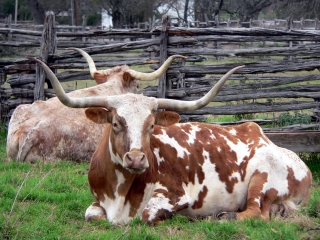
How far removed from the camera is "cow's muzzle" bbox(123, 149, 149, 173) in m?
4.15

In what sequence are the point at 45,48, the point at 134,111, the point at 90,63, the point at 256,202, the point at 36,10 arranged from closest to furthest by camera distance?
the point at 134,111
the point at 256,202
the point at 90,63
the point at 45,48
the point at 36,10

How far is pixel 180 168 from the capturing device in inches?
200

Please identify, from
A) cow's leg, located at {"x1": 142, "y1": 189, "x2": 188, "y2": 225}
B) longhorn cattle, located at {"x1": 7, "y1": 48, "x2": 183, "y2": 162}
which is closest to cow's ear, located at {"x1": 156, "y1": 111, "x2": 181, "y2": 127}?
cow's leg, located at {"x1": 142, "y1": 189, "x2": 188, "y2": 225}

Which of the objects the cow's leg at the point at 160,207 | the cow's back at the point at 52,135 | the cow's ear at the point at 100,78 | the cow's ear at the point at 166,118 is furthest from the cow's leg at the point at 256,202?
the cow's ear at the point at 100,78

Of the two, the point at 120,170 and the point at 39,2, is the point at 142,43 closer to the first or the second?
the point at 120,170

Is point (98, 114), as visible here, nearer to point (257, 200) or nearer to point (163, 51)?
point (257, 200)

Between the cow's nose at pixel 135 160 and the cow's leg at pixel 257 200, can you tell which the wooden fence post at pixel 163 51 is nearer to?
the cow's leg at pixel 257 200

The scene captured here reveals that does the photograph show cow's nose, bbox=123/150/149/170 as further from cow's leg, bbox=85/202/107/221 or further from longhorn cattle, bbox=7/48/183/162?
longhorn cattle, bbox=7/48/183/162

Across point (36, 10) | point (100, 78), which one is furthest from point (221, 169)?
point (36, 10)

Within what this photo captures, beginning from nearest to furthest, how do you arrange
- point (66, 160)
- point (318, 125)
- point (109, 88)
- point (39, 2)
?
point (66, 160), point (109, 88), point (318, 125), point (39, 2)

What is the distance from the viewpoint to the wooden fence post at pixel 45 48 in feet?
31.7

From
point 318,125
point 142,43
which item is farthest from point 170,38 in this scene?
point 318,125

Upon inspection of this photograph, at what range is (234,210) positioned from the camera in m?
5.19

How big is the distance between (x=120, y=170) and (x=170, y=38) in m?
4.84
